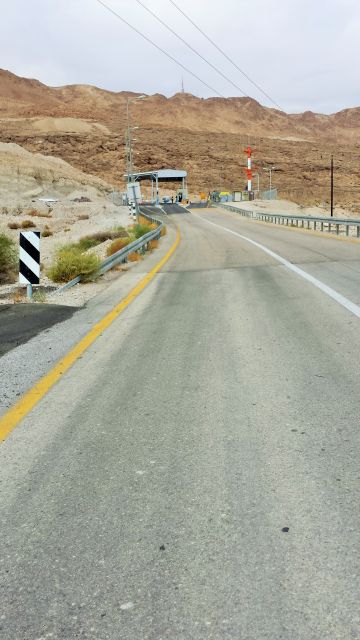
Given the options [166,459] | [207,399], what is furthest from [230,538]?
[207,399]

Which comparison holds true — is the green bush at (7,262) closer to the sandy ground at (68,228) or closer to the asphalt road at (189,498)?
the sandy ground at (68,228)

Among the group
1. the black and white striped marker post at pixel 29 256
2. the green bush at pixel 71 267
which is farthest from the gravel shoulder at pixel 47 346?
the green bush at pixel 71 267

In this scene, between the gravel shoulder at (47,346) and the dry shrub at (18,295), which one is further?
the dry shrub at (18,295)

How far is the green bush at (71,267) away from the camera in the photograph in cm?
1320

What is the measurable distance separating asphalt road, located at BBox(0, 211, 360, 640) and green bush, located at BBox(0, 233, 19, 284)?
9877 mm

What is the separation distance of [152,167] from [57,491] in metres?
135

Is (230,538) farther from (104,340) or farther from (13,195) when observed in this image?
(13,195)

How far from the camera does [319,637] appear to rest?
2227 mm

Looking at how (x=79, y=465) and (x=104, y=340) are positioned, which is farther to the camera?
(x=104, y=340)

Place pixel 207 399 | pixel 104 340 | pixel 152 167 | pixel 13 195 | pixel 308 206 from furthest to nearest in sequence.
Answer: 1. pixel 152 167
2. pixel 308 206
3. pixel 13 195
4. pixel 104 340
5. pixel 207 399

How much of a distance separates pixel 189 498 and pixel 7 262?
541 inches

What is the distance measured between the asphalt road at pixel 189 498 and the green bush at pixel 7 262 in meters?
9.88

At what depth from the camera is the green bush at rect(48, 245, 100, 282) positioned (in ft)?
43.3

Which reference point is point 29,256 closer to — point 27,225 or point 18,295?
point 18,295
